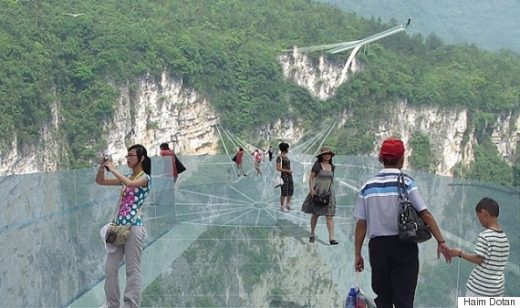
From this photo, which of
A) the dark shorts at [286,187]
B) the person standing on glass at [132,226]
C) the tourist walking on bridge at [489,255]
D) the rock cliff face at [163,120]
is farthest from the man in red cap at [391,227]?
the rock cliff face at [163,120]

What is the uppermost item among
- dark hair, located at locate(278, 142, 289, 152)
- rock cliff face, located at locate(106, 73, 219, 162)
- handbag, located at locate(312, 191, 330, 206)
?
rock cliff face, located at locate(106, 73, 219, 162)

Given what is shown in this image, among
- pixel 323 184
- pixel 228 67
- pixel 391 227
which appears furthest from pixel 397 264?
pixel 228 67

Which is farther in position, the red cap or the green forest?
the green forest

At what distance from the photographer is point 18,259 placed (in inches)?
144

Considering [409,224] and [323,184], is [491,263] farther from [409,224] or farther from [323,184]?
[323,184]

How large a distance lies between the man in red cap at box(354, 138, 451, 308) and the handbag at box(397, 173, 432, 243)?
2 cm

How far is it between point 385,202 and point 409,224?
0.38 feet

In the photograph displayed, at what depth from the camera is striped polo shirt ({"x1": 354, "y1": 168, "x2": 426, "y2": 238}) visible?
270 centimetres

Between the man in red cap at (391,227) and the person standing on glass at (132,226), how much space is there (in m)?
0.96

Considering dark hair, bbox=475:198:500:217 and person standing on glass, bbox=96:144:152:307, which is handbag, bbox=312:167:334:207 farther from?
dark hair, bbox=475:198:500:217

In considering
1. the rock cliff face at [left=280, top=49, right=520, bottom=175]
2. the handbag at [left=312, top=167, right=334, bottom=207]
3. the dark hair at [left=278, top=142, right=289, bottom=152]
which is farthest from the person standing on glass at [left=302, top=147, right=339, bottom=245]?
the rock cliff face at [left=280, top=49, right=520, bottom=175]

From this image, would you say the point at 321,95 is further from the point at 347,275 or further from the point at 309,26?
the point at 347,275

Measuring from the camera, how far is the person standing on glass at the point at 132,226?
324 centimetres

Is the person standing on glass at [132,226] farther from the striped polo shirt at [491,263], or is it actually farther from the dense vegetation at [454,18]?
the dense vegetation at [454,18]
